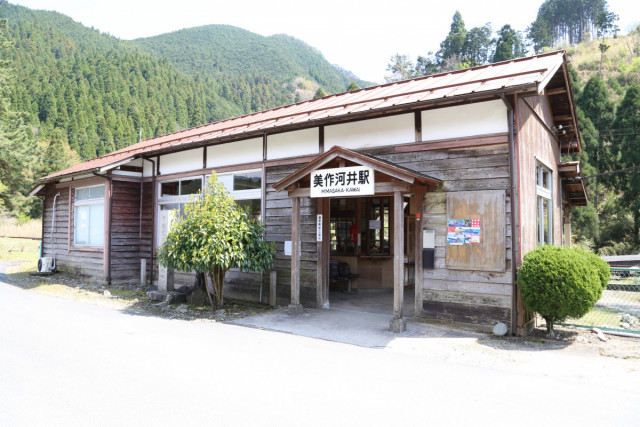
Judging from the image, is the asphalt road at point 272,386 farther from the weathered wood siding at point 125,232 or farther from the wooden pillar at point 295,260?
the weathered wood siding at point 125,232

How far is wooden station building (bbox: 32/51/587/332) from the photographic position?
691cm

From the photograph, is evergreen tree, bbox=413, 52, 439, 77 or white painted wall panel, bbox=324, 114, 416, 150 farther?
evergreen tree, bbox=413, 52, 439, 77

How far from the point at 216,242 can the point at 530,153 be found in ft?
19.9

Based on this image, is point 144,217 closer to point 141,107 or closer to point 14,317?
point 14,317

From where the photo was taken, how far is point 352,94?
35.3ft

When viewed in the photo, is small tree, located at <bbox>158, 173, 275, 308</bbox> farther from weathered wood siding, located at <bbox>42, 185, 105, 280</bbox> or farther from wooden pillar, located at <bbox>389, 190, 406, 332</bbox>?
weathered wood siding, located at <bbox>42, 185, 105, 280</bbox>

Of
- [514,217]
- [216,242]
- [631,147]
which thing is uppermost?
[631,147]

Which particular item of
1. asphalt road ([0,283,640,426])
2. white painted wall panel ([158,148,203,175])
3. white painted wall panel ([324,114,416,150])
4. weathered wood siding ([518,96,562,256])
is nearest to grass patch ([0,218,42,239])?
white painted wall panel ([158,148,203,175])

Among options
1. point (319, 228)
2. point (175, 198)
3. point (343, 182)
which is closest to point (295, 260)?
point (319, 228)

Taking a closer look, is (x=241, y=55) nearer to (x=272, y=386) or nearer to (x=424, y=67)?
(x=424, y=67)

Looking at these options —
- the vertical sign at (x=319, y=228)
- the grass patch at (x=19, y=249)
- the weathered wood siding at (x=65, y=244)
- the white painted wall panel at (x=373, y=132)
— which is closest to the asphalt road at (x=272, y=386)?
the vertical sign at (x=319, y=228)

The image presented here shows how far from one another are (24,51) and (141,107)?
27.3 meters

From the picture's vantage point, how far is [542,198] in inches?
356

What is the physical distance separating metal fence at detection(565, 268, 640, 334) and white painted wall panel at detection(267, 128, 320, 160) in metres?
5.95
